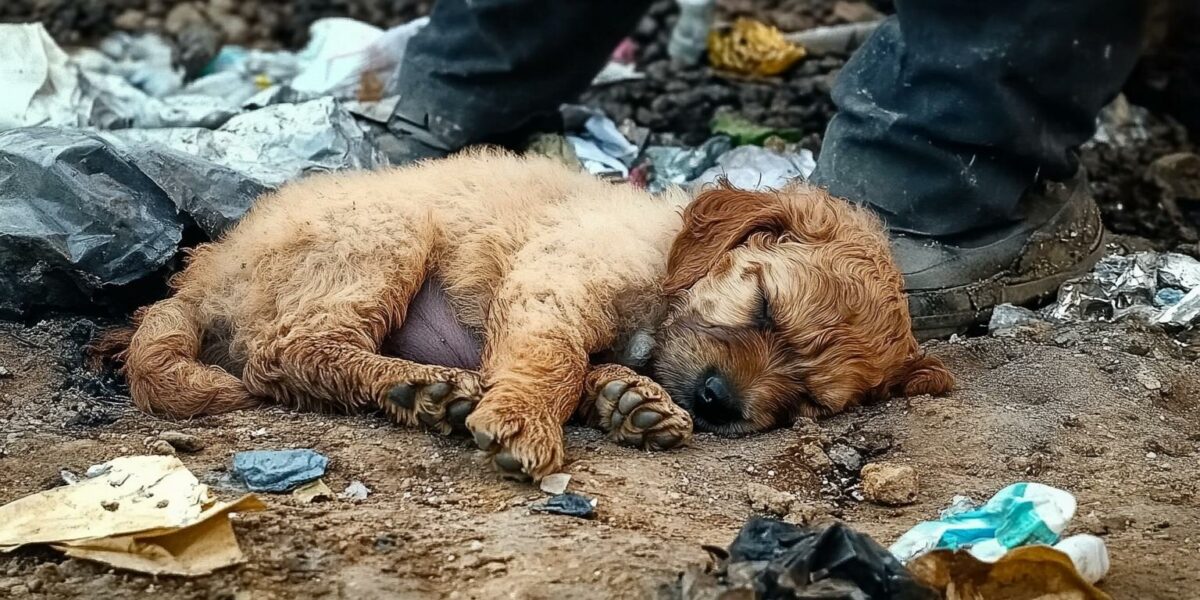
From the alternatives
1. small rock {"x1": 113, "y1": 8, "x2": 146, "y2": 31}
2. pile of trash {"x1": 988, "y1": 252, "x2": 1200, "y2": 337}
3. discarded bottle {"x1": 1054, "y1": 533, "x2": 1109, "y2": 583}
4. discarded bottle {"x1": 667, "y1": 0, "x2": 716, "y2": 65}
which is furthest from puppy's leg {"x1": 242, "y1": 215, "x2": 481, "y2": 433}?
small rock {"x1": 113, "y1": 8, "x2": 146, "y2": 31}

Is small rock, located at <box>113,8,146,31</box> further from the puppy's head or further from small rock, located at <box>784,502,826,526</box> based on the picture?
small rock, located at <box>784,502,826,526</box>

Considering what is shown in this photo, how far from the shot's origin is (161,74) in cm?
747

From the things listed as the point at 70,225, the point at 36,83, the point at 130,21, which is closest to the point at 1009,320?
the point at 70,225

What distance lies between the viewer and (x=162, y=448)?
3551 mm

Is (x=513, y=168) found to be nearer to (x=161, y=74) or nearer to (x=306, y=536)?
(x=306, y=536)

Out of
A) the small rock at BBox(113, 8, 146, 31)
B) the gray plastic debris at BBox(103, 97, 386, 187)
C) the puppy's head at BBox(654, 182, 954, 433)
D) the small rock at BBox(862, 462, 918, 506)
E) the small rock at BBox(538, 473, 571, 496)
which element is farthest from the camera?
the small rock at BBox(113, 8, 146, 31)

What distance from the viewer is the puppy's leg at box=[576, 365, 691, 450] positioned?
149 inches

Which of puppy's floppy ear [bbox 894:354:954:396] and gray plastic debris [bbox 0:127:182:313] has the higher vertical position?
gray plastic debris [bbox 0:127:182:313]

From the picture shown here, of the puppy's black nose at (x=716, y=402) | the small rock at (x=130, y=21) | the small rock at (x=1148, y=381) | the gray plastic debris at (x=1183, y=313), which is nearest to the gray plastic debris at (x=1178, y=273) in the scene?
the gray plastic debris at (x=1183, y=313)

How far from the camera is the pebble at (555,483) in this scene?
11.3ft

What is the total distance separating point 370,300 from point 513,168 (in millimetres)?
850

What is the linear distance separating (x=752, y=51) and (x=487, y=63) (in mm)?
2474

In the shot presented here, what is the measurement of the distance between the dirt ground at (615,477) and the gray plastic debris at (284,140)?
3.99 ft

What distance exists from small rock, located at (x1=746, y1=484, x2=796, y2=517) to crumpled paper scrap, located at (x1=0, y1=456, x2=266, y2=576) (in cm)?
129
